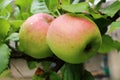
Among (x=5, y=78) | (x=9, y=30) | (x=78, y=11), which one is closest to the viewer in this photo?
(x=78, y=11)

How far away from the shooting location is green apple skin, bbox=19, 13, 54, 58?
0.62m

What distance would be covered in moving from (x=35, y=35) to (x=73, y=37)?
0.09 meters

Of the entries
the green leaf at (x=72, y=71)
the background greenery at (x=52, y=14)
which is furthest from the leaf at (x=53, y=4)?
the green leaf at (x=72, y=71)

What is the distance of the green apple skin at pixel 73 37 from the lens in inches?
22.2

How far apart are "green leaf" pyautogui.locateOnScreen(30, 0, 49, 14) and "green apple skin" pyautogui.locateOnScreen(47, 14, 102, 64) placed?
0.09 metres

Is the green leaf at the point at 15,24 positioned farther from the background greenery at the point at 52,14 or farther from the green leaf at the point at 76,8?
the green leaf at the point at 76,8

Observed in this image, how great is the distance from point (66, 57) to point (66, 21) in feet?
0.20

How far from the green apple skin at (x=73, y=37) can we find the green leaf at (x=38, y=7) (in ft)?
0.28

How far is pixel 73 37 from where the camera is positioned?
1.84 ft

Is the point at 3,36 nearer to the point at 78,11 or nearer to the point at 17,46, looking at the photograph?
the point at 17,46

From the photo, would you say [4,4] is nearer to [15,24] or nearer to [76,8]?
[15,24]

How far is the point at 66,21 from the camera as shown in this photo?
572 mm

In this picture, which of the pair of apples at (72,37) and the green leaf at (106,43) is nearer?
the pair of apples at (72,37)

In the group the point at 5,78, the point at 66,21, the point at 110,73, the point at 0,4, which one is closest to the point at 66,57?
the point at 66,21
